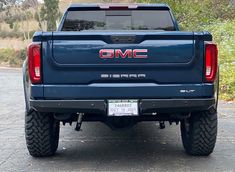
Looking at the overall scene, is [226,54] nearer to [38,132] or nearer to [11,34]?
[38,132]

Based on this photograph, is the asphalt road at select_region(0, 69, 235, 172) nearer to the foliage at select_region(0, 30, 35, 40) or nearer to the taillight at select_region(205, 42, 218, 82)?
the taillight at select_region(205, 42, 218, 82)

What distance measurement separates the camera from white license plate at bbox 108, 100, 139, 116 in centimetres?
602

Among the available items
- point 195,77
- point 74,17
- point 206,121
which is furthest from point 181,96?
point 74,17

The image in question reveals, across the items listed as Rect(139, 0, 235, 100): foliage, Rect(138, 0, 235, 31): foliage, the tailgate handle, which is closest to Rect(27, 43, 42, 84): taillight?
the tailgate handle

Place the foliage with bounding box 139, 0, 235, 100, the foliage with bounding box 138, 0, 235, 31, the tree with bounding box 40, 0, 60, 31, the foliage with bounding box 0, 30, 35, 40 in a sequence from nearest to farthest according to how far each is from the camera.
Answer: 1. the foliage with bounding box 139, 0, 235, 100
2. the foliage with bounding box 138, 0, 235, 31
3. the tree with bounding box 40, 0, 60, 31
4. the foliage with bounding box 0, 30, 35, 40

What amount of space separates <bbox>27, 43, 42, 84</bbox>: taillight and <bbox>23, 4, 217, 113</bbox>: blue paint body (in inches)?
1.9

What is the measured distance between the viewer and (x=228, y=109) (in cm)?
1195

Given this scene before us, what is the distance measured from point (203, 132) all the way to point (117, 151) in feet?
4.20

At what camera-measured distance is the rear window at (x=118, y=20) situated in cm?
792

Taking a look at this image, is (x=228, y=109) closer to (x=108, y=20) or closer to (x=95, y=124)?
(x=95, y=124)

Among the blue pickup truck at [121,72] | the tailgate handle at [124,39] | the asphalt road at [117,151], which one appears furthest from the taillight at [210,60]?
the asphalt road at [117,151]

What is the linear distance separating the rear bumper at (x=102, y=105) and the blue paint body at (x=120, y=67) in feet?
0.16

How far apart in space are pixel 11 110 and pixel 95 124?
10.1 ft

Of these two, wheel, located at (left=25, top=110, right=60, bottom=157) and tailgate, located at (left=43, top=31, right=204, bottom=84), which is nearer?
tailgate, located at (left=43, top=31, right=204, bottom=84)
